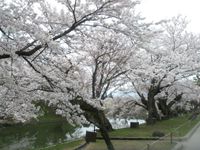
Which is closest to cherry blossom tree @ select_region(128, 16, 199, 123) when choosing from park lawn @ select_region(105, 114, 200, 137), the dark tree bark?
park lawn @ select_region(105, 114, 200, 137)

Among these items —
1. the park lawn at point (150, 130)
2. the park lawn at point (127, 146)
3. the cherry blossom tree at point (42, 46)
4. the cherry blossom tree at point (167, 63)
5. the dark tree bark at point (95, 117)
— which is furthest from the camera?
the cherry blossom tree at point (167, 63)

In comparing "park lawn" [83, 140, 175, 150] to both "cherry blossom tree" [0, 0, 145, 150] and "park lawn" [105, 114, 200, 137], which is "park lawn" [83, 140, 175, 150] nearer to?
"park lawn" [105, 114, 200, 137]

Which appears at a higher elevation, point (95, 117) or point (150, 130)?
point (150, 130)

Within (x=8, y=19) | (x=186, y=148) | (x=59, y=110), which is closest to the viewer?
(x=8, y=19)

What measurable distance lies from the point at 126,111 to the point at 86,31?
105ft

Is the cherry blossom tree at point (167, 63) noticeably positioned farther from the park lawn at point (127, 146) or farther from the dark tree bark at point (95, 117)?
the dark tree bark at point (95, 117)

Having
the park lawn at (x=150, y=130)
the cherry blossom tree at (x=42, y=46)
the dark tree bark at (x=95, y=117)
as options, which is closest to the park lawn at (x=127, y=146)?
the dark tree bark at (x=95, y=117)

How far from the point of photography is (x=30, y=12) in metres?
8.55

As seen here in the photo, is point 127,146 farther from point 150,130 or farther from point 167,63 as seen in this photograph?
point 167,63

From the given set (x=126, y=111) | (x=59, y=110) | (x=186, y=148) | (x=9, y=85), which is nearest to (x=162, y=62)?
(x=126, y=111)

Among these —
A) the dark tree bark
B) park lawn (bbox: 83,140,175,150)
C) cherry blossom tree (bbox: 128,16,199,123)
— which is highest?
cherry blossom tree (bbox: 128,16,199,123)

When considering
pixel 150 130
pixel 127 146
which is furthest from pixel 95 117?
pixel 150 130

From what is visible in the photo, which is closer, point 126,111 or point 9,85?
point 9,85

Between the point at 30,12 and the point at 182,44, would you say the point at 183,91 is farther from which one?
the point at 30,12
